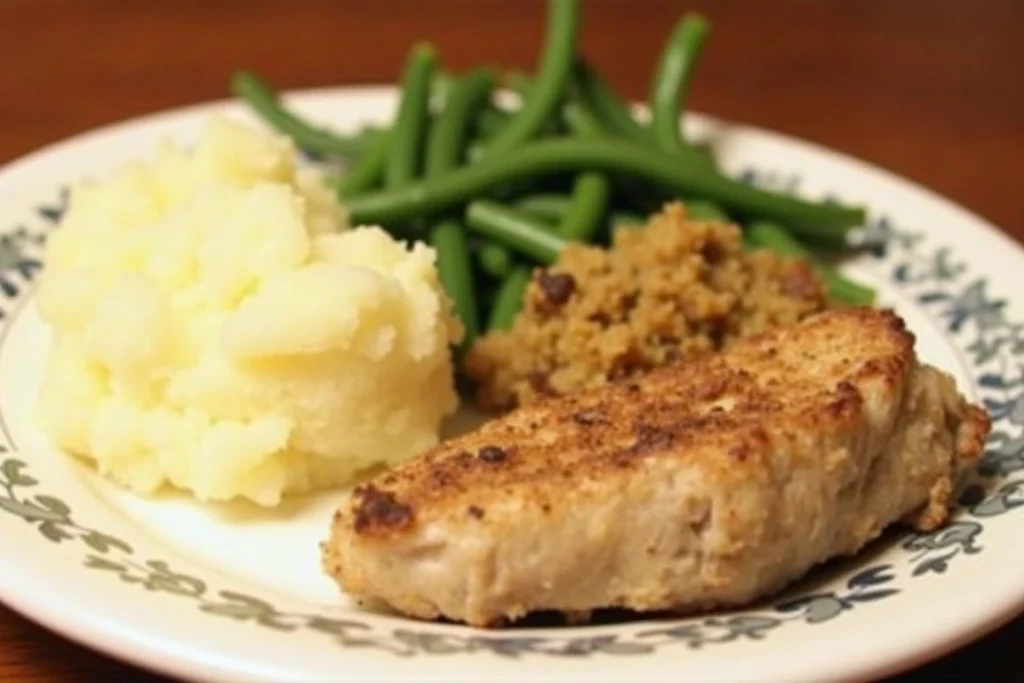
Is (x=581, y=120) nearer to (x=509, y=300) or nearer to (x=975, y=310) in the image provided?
(x=509, y=300)

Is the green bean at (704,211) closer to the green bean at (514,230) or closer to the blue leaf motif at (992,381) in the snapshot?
the green bean at (514,230)

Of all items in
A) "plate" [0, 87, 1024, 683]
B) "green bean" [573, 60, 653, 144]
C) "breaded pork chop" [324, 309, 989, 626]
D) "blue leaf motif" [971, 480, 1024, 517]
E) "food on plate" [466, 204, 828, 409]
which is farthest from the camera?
"green bean" [573, 60, 653, 144]

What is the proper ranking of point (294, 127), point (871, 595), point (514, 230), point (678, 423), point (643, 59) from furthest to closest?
1. point (643, 59)
2. point (294, 127)
3. point (514, 230)
4. point (678, 423)
5. point (871, 595)

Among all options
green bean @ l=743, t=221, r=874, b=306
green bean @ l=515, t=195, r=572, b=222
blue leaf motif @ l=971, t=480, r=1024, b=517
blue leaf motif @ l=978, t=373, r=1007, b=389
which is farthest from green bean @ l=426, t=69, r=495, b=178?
blue leaf motif @ l=971, t=480, r=1024, b=517

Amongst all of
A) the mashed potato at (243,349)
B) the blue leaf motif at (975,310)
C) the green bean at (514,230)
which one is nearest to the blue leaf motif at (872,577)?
the mashed potato at (243,349)

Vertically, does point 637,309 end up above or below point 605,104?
below

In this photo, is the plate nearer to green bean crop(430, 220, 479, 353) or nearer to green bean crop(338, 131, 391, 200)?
green bean crop(430, 220, 479, 353)

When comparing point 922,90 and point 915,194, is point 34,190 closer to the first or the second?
point 915,194

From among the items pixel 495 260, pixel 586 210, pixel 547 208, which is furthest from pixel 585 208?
pixel 495 260
